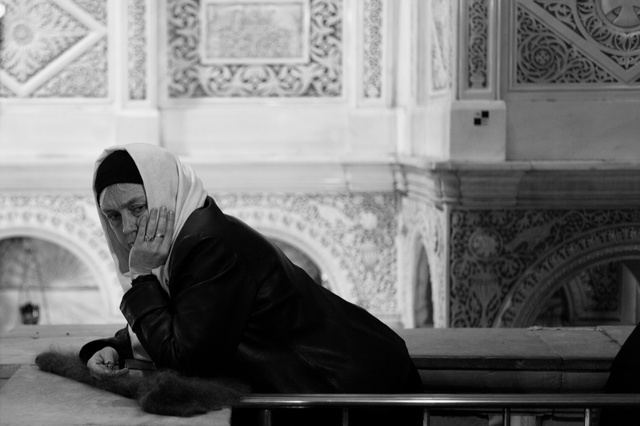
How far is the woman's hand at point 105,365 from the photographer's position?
2545 millimetres

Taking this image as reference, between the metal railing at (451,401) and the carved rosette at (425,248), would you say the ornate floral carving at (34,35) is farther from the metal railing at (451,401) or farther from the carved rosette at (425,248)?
the metal railing at (451,401)

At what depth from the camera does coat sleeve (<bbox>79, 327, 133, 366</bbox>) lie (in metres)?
Answer: 2.69

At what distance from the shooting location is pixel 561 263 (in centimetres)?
572

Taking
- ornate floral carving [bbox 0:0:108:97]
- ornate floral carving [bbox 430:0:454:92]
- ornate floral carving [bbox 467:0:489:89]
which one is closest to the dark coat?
ornate floral carving [bbox 467:0:489:89]

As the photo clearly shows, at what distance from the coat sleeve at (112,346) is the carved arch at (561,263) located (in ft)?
10.8

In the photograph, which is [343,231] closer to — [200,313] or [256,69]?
[256,69]

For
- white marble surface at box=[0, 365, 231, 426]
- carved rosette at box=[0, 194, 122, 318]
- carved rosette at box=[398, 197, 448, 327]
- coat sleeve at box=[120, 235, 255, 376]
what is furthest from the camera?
carved rosette at box=[0, 194, 122, 318]

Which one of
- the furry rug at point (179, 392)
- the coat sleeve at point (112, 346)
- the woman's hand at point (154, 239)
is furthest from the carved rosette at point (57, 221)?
the furry rug at point (179, 392)

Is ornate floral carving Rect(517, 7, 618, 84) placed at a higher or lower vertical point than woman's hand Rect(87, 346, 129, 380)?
higher

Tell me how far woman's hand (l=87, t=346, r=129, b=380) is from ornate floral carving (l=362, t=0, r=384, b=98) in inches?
209

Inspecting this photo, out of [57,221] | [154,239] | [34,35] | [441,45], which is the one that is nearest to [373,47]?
[441,45]

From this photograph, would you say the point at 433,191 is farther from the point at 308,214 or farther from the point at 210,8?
the point at 210,8

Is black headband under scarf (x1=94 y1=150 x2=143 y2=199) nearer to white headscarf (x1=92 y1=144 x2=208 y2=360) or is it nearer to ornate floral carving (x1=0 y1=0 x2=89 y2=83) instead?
white headscarf (x1=92 y1=144 x2=208 y2=360)

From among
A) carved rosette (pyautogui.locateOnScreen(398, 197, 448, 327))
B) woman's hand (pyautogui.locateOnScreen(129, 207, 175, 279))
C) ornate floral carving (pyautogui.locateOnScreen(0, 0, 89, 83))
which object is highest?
ornate floral carving (pyautogui.locateOnScreen(0, 0, 89, 83))
